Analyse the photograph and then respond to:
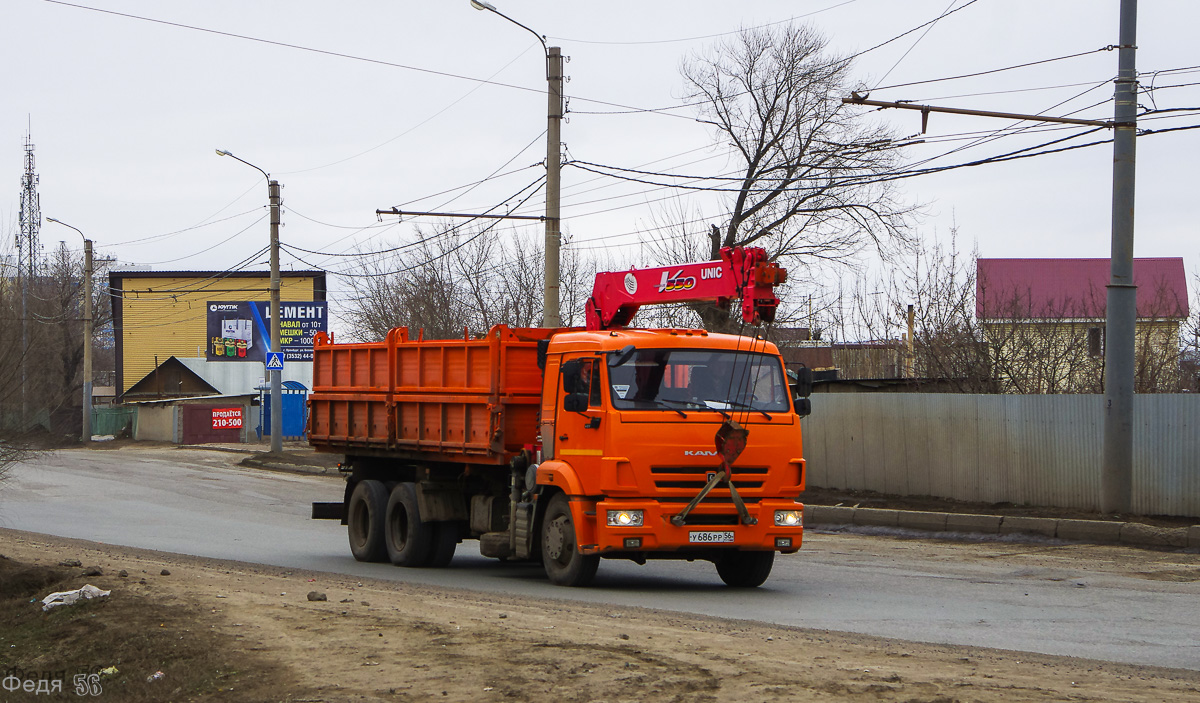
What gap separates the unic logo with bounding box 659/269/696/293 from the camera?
13375 millimetres

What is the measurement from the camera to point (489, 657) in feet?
24.4

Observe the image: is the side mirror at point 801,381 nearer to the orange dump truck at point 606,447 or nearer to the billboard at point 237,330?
the orange dump truck at point 606,447

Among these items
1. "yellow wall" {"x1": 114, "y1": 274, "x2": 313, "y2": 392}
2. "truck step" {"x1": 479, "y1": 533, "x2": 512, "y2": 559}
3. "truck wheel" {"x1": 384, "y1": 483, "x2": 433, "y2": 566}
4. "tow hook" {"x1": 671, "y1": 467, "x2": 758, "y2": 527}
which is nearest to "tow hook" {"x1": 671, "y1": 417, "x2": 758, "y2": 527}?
"tow hook" {"x1": 671, "y1": 467, "x2": 758, "y2": 527}

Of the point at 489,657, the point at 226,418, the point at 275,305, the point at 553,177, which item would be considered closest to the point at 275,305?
the point at 275,305

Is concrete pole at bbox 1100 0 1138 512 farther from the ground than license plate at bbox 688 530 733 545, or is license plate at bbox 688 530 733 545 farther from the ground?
concrete pole at bbox 1100 0 1138 512

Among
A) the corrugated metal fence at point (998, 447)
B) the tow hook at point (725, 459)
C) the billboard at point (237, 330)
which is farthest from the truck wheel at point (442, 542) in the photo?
the billboard at point (237, 330)

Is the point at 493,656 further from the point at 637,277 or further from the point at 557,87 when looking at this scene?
the point at 557,87

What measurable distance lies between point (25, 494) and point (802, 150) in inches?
839

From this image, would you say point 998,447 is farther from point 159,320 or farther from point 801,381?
point 159,320

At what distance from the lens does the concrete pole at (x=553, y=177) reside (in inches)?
823

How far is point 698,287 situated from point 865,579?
3646 millimetres

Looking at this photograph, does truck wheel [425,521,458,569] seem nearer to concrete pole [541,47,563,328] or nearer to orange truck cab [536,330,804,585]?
orange truck cab [536,330,804,585]

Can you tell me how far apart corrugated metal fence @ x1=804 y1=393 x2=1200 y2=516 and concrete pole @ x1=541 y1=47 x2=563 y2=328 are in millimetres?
A: 5964

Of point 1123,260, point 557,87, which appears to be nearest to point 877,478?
point 1123,260
